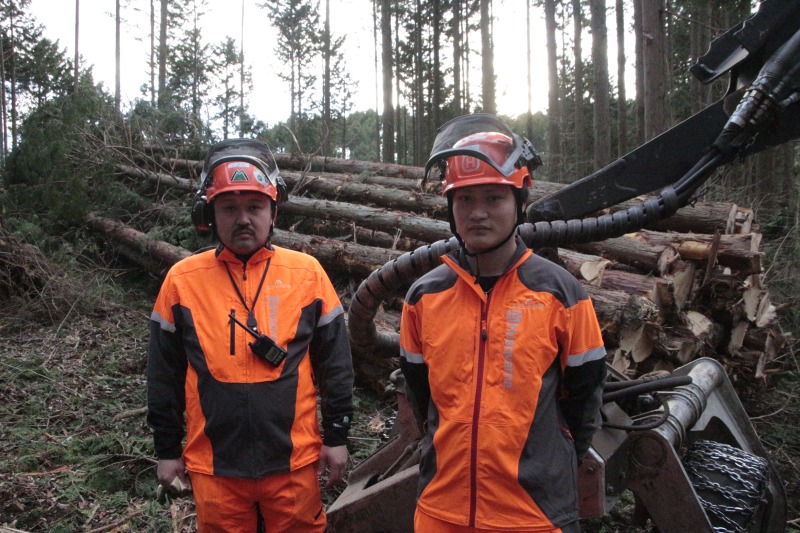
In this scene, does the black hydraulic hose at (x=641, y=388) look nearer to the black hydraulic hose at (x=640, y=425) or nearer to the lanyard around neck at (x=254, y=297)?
the black hydraulic hose at (x=640, y=425)

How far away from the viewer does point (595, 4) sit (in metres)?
15.1

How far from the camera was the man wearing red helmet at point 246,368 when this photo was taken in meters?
2.35

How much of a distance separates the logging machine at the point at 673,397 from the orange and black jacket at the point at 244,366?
2.05 feet

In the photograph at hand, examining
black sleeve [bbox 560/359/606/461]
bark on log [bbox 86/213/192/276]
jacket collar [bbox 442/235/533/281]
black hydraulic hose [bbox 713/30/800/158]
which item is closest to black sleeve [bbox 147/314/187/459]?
jacket collar [bbox 442/235/533/281]

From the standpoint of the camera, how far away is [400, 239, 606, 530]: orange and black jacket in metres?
1.88

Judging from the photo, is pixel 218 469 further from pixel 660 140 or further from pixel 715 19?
pixel 715 19

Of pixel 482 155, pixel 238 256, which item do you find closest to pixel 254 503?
pixel 238 256

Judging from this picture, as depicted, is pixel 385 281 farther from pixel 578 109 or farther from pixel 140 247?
pixel 578 109

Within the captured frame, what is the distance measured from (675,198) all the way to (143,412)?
14.3ft

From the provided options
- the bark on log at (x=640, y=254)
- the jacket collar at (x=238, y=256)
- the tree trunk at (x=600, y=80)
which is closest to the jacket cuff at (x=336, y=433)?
the jacket collar at (x=238, y=256)

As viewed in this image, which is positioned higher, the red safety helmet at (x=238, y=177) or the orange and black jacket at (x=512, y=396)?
the red safety helmet at (x=238, y=177)

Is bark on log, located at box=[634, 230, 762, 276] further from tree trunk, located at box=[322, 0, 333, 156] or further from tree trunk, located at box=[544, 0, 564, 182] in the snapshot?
tree trunk, located at box=[322, 0, 333, 156]

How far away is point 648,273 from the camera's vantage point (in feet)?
17.3

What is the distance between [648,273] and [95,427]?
485 centimetres
